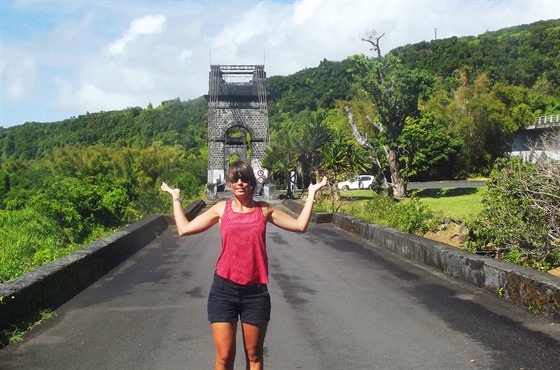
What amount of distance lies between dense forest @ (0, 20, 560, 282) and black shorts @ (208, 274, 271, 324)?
25.1ft

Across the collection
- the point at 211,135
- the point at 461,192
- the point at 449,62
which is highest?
the point at 449,62

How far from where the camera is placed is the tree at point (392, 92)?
113 ft

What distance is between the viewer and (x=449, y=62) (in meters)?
91.8

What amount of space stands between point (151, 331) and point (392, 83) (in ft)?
100

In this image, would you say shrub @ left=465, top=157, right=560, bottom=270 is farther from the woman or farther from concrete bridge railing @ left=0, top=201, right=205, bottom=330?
the woman

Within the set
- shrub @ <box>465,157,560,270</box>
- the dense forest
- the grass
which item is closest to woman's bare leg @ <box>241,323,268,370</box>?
shrub @ <box>465,157,560,270</box>

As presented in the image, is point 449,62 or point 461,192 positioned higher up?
point 449,62

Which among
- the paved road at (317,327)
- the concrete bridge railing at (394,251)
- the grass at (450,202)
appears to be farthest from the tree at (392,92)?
the paved road at (317,327)

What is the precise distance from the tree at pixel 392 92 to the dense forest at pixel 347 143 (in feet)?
0.25

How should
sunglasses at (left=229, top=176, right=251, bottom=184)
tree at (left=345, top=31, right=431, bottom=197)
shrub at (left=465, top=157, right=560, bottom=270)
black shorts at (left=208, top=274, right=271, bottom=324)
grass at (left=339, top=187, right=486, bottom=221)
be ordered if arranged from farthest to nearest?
tree at (left=345, top=31, right=431, bottom=197) < grass at (left=339, top=187, right=486, bottom=221) < shrub at (left=465, top=157, right=560, bottom=270) < sunglasses at (left=229, top=176, right=251, bottom=184) < black shorts at (left=208, top=274, right=271, bottom=324)

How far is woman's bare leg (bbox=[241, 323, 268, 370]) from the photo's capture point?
165 inches

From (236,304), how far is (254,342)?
28 centimetres

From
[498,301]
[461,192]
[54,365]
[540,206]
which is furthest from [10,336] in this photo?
[461,192]

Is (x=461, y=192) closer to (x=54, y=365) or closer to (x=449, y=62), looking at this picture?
(x=54, y=365)
